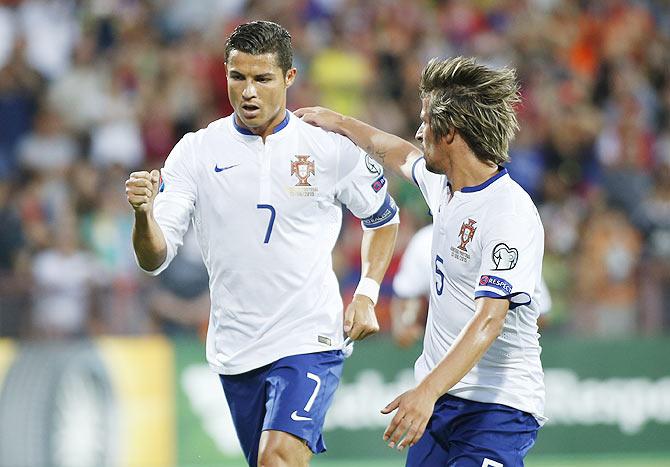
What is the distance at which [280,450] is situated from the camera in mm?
5906

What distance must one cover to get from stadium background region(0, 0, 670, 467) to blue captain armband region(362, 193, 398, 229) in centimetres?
365

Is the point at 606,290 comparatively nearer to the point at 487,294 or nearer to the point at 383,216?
the point at 383,216

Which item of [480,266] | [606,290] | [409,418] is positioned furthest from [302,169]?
[606,290]

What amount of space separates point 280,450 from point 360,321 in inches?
28.5

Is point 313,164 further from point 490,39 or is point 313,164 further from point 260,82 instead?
point 490,39

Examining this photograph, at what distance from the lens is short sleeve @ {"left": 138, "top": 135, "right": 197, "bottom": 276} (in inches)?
233

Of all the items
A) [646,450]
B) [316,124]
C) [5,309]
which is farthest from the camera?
[646,450]

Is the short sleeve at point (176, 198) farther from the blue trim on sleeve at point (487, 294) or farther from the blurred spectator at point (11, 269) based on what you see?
the blurred spectator at point (11, 269)

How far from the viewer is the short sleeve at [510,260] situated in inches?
203

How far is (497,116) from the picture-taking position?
541 cm

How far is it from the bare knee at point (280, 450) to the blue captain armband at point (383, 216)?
126 cm

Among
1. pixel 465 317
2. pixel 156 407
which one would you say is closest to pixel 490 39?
pixel 156 407

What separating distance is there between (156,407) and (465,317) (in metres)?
6.09

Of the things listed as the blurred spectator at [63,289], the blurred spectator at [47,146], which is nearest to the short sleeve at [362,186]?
the blurred spectator at [63,289]
